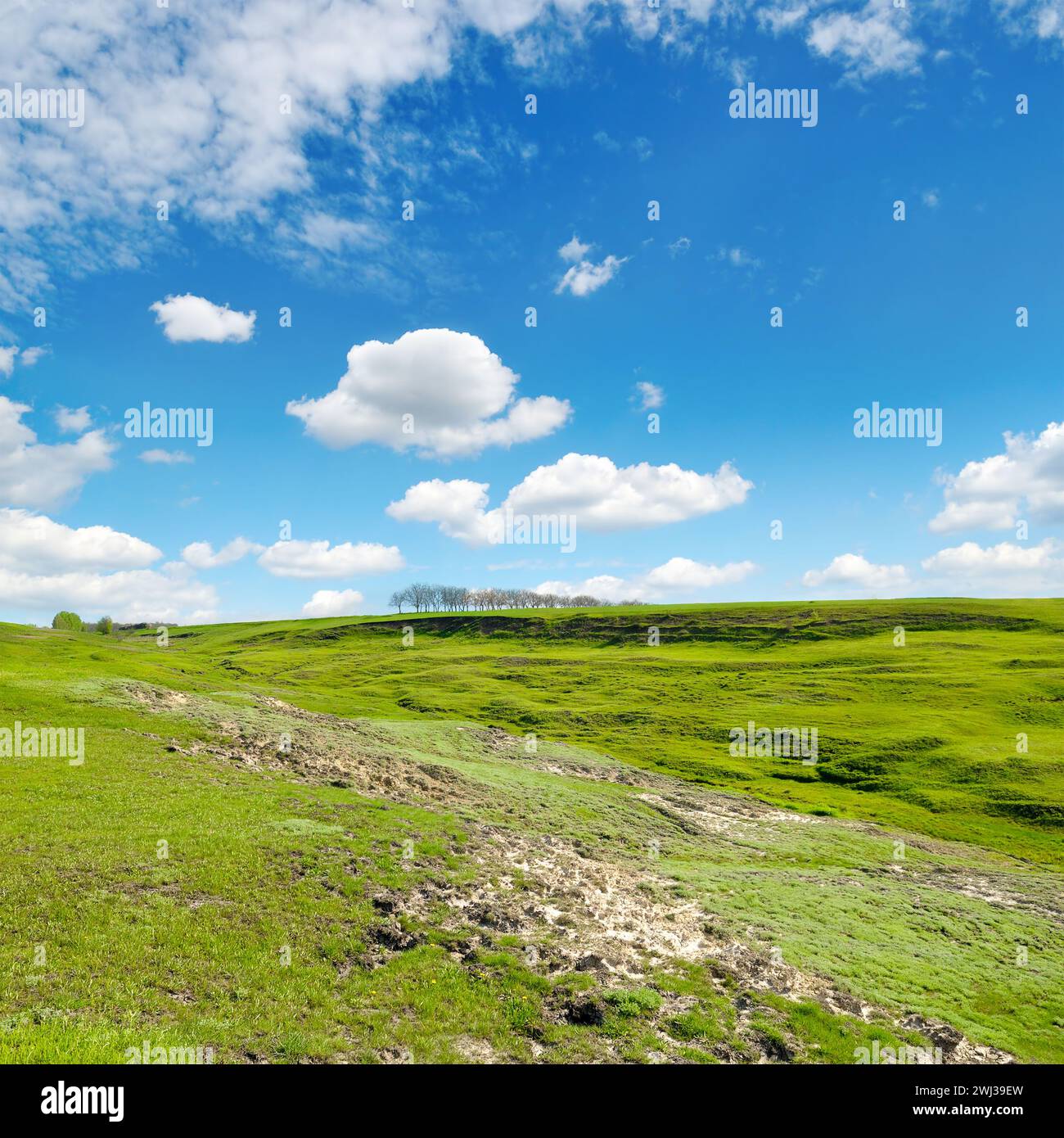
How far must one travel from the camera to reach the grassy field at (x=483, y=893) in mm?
17938

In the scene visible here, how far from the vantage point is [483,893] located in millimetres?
26812

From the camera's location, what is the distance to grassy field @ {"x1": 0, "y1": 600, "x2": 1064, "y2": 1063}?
58.9 ft
